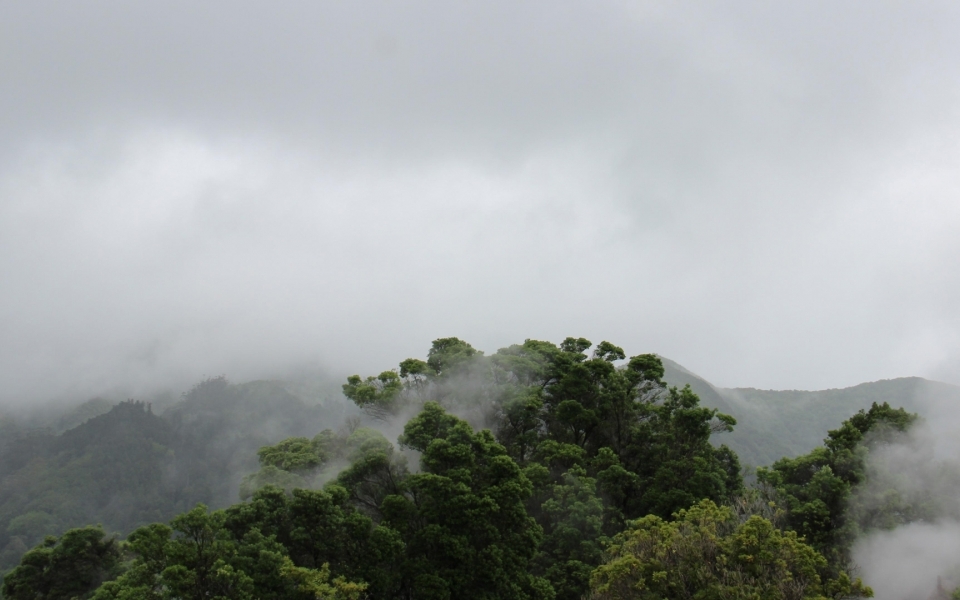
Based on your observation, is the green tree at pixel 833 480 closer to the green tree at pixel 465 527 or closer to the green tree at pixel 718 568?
the green tree at pixel 718 568

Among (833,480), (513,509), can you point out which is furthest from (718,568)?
(833,480)

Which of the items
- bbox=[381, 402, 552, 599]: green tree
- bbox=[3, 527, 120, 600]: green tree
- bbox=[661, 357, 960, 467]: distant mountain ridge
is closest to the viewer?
bbox=[381, 402, 552, 599]: green tree

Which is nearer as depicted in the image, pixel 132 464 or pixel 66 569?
pixel 66 569

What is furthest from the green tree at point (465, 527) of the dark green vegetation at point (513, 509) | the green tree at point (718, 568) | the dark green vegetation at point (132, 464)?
the dark green vegetation at point (132, 464)

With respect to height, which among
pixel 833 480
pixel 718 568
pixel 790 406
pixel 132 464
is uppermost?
pixel 790 406

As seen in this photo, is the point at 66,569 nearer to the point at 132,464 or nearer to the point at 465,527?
the point at 465,527

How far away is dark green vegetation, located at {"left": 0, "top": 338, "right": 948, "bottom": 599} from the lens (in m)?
18.6

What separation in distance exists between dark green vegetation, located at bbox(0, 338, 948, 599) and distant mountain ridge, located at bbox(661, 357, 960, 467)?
81549 mm

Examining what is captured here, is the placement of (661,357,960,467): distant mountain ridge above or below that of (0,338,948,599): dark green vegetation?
above

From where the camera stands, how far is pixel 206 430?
127000 millimetres

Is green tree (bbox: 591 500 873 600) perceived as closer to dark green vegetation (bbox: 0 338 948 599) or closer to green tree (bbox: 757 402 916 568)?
dark green vegetation (bbox: 0 338 948 599)

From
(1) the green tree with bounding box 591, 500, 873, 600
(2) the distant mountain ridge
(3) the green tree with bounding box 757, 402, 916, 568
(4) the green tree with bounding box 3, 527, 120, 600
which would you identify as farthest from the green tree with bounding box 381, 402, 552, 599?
(2) the distant mountain ridge

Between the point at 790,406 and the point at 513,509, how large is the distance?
129886mm

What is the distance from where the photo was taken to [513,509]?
83.9 feet
